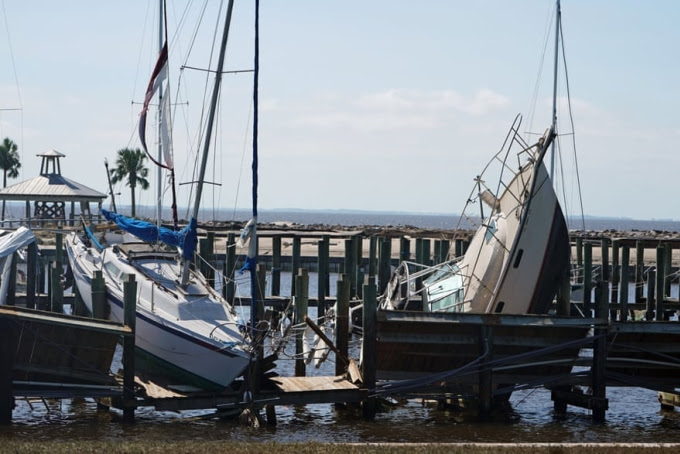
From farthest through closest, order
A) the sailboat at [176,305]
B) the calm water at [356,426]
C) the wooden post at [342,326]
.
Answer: the wooden post at [342,326]
the sailboat at [176,305]
the calm water at [356,426]

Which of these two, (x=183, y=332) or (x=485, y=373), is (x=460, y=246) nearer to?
Answer: (x=485, y=373)

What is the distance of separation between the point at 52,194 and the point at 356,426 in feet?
95.8

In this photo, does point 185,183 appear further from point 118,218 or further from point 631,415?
point 631,415

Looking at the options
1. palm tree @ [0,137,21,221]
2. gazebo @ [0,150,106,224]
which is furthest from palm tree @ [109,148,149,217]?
gazebo @ [0,150,106,224]

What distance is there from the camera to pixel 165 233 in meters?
23.9

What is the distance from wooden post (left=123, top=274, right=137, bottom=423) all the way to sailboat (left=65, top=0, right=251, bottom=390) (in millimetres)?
1047

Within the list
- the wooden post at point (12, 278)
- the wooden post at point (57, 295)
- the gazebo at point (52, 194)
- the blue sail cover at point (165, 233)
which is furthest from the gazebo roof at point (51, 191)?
the wooden post at point (57, 295)

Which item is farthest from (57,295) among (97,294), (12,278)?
(97,294)

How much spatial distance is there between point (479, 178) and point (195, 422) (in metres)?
8.76

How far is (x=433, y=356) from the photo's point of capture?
1964cm

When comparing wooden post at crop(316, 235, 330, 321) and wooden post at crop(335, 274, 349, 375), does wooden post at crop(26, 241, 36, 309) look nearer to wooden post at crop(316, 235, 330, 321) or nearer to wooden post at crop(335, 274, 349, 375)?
wooden post at crop(316, 235, 330, 321)

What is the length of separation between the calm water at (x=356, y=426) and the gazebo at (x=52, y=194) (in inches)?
962

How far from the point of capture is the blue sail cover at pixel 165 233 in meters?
22.4

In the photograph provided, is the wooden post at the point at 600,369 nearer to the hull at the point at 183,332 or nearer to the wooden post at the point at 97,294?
the hull at the point at 183,332
